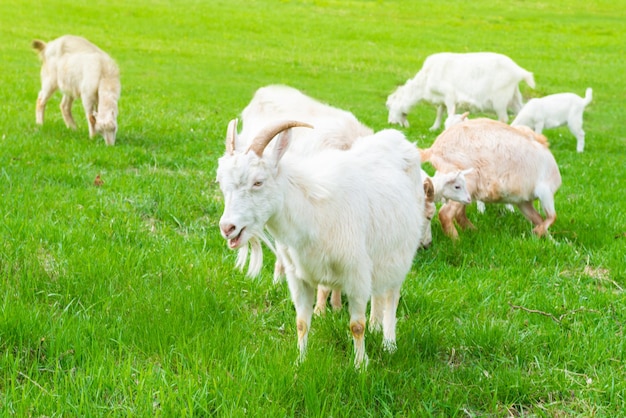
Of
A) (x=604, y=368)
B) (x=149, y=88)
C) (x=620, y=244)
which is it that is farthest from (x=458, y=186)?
(x=149, y=88)

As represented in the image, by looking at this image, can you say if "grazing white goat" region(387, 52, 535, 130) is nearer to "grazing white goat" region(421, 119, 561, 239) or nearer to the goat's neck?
"grazing white goat" region(421, 119, 561, 239)

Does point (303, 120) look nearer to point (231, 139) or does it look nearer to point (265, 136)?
point (231, 139)

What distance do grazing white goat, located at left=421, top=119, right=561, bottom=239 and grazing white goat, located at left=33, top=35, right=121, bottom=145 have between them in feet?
17.0

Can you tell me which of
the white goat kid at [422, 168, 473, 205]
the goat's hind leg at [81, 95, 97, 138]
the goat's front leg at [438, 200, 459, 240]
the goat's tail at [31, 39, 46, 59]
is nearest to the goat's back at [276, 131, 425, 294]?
Result: the white goat kid at [422, 168, 473, 205]

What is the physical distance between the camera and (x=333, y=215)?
3.53 metres

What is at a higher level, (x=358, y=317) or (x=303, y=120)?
(x=303, y=120)

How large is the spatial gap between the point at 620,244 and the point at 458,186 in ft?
4.82

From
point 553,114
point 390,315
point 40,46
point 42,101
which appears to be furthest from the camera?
point 553,114

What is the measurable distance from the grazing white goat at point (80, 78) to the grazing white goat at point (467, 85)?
6544mm

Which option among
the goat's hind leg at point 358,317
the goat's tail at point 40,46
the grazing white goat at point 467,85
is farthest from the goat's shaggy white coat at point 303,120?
the grazing white goat at point 467,85

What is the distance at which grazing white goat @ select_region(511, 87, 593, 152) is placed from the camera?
40.2 ft

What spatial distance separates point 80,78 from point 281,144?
26.6 ft

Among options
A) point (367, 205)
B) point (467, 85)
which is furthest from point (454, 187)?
point (467, 85)

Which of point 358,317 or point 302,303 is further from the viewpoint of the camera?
point 302,303
